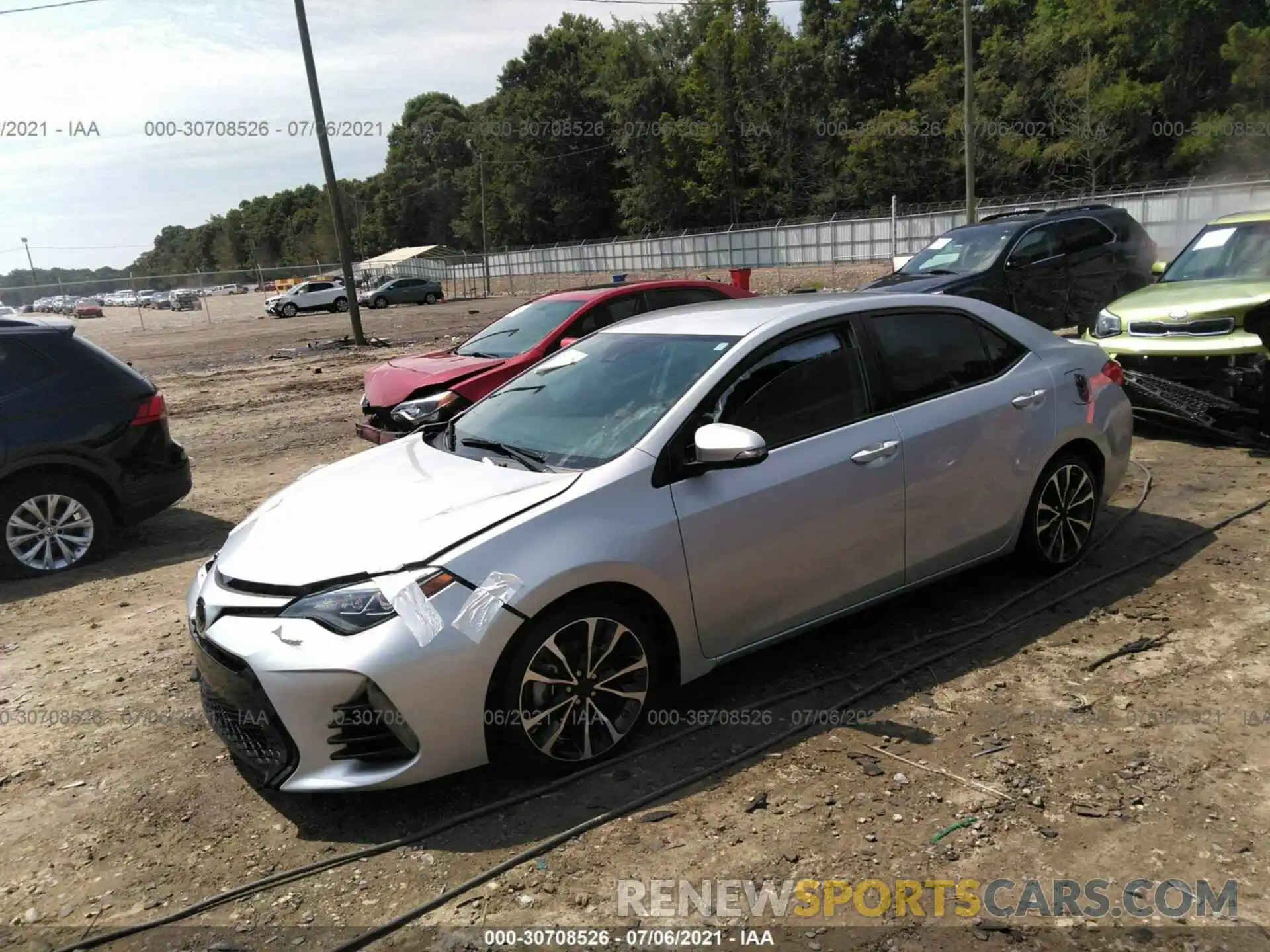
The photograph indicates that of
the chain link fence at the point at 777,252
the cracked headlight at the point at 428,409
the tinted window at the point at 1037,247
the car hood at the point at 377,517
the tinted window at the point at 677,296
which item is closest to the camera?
the car hood at the point at 377,517

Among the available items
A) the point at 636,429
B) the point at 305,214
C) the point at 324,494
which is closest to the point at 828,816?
the point at 636,429

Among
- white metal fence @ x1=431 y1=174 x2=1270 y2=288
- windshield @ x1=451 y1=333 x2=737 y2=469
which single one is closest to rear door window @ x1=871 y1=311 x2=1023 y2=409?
windshield @ x1=451 y1=333 x2=737 y2=469

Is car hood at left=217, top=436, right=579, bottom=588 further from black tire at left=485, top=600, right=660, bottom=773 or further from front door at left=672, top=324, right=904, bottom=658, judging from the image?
front door at left=672, top=324, right=904, bottom=658

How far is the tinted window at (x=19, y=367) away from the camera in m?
6.55

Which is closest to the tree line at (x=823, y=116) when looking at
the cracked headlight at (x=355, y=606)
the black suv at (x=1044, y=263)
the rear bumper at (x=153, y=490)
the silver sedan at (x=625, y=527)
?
the black suv at (x=1044, y=263)

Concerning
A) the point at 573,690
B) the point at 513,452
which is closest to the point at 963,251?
the point at 513,452

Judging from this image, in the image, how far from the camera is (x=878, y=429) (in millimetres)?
4281

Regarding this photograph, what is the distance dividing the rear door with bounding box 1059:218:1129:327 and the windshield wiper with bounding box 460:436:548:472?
9.16 m

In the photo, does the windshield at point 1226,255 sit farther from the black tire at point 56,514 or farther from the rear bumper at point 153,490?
the black tire at point 56,514

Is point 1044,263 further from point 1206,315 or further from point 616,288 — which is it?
point 616,288

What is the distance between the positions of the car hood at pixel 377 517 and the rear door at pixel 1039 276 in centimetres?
860

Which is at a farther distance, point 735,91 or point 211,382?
point 735,91

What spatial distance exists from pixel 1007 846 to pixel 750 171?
228 ft

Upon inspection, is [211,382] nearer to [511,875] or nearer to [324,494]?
[324,494]
